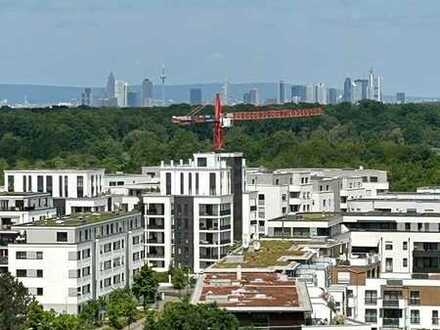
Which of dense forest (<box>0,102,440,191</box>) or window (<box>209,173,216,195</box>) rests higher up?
dense forest (<box>0,102,440,191</box>)

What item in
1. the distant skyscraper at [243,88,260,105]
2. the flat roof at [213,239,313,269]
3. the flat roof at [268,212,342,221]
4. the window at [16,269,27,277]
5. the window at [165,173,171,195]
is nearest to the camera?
the flat roof at [213,239,313,269]

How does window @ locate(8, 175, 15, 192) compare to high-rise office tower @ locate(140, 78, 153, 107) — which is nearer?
window @ locate(8, 175, 15, 192)

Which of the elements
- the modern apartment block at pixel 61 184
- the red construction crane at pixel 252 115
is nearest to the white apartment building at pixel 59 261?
the modern apartment block at pixel 61 184

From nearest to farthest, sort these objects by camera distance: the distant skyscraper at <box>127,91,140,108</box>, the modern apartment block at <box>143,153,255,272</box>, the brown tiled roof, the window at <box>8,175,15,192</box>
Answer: the brown tiled roof < the modern apartment block at <box>143,153,255,272</box> < the window at <box>8,175,15,192</box> < the distant skyscraper at <box>127,91,140,108</box>

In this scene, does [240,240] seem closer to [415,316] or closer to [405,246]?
[405,246]

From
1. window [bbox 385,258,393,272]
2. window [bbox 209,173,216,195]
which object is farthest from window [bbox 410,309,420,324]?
window [bbox 209,173,216,195]

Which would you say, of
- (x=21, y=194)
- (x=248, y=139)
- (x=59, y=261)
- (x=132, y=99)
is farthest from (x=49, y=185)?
(x=132, y=99)

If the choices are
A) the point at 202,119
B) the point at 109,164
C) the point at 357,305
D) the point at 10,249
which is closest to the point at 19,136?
the point at 202,119

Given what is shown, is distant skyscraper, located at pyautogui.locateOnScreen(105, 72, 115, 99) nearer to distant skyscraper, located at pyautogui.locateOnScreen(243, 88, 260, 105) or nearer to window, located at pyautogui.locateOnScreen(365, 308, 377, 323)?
distant skyscraper, located at pyautogui.locateOnScreen(243, 88, 260, 105)

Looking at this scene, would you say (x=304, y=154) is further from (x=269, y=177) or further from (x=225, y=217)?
(x=225, y=217)
